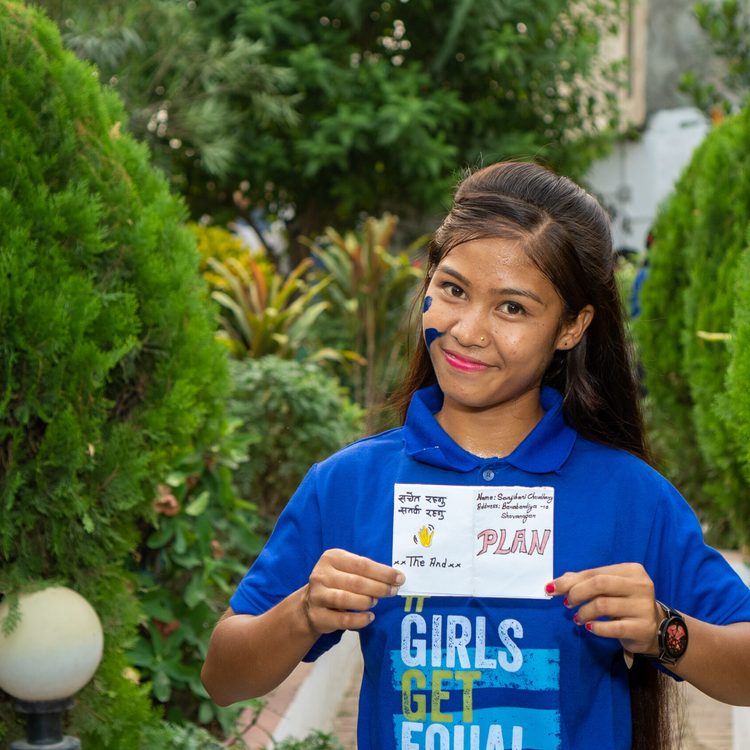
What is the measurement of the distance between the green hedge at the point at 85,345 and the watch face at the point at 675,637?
1.27 meters

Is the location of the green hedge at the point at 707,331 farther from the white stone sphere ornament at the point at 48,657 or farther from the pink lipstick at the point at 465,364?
the white stone sphere ornament at the point at 48,657

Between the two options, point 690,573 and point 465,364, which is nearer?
point 690,573

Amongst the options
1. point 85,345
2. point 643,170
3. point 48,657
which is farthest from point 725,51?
point 48,657

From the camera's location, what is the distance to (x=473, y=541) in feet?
5.63

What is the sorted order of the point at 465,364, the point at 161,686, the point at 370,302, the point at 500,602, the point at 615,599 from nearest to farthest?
the point at 615,599 < the point at 500,602 < the point at 465,364 < the point at 161,686 < the point at 370,302

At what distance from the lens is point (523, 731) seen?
1.78 metres

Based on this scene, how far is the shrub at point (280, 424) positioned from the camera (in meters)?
5.74

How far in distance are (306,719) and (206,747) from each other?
101 centimetres

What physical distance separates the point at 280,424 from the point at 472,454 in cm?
387

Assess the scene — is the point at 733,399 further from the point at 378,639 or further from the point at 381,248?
the point at 381,248

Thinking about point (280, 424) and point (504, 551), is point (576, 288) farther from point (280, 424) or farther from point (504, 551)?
point (280, 424)

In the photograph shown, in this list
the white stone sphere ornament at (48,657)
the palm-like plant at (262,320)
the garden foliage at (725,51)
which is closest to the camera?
the white stone sphere ornament at (48,657)

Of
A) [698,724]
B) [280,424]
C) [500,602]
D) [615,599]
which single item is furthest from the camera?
[280,424]

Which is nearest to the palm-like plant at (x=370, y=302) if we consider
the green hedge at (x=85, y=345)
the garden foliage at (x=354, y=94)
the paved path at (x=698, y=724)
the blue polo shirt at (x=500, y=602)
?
the garden foliage at (x=354, y=94)
